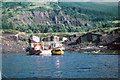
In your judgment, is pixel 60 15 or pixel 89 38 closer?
pixel 89 38

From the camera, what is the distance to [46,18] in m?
163

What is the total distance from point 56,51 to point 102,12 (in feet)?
338

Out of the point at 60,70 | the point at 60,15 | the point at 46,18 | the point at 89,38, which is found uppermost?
the point at 60,70

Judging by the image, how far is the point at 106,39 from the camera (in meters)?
75.8

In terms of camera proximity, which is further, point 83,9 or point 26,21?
point 83,9

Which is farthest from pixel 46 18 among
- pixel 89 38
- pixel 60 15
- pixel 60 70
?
pixel 60 70

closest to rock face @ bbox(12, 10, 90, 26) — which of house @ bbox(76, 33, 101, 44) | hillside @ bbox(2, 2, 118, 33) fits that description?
hillside @ bbox(2, 2, 118, 33)

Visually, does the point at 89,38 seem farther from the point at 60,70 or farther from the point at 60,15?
the point at 60,15

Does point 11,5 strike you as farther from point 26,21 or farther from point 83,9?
point 83,9

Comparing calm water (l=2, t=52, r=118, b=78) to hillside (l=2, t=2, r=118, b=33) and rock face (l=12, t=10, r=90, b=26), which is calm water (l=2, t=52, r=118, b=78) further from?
rock face (l=12, t=10, r=90, b=26)

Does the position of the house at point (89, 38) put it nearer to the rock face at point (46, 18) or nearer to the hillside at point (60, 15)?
the hillside at point (60, 15)

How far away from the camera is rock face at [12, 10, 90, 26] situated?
151 m

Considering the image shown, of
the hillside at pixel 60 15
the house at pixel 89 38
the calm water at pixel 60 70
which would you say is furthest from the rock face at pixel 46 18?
the calm water at pixel 60 70

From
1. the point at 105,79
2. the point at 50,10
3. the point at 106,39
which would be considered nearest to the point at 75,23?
→ the point at 50,10
